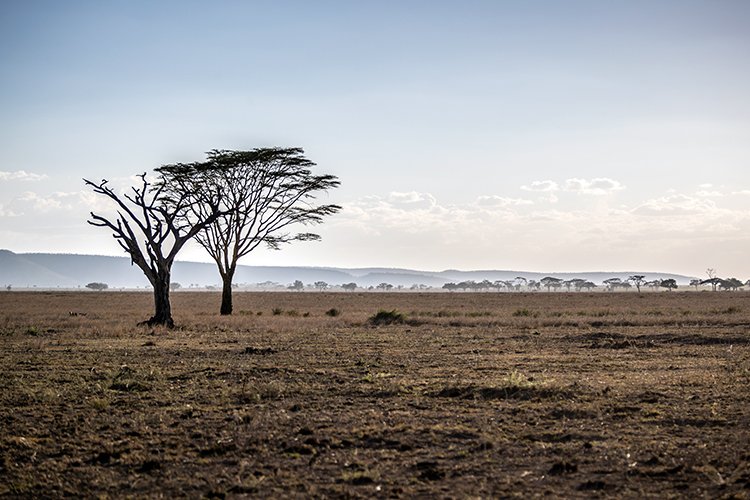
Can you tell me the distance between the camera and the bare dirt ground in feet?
27.3

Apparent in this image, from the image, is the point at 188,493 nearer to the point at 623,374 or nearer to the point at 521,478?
the point at 521,478

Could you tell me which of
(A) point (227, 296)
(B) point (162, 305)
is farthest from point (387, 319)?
(A) point (227, 296)

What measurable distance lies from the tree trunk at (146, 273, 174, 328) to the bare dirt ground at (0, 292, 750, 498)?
10.9 meters

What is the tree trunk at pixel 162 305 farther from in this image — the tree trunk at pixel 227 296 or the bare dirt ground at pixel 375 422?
the bare dirt ground at pixel 375 422

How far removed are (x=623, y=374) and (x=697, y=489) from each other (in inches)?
351

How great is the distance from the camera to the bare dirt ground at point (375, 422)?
833 cm

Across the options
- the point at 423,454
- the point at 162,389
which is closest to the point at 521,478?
the point at 423,454

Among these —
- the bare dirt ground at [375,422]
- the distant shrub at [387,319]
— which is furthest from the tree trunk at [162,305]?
the bare dirt ground at [375,422]

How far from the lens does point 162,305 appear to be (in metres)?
33.3

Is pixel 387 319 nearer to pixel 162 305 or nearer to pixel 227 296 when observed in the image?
pixel 162 305

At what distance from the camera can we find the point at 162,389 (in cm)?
1455

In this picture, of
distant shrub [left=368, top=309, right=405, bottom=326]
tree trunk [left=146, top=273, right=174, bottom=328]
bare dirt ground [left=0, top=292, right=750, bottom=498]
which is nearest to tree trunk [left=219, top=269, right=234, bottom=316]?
tree trunk [left=146, top=273, right=174, bottom=328]

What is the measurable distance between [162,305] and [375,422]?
23861 millimetres

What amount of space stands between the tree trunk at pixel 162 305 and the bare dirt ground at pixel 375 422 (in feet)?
35.8
